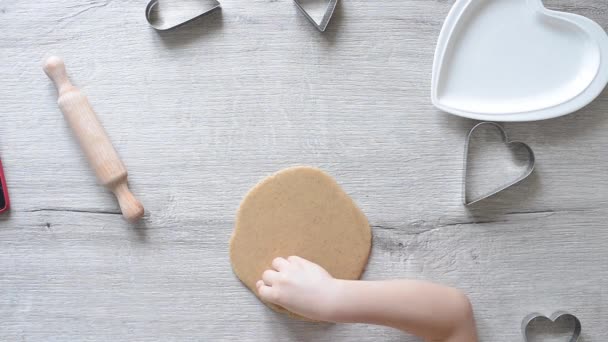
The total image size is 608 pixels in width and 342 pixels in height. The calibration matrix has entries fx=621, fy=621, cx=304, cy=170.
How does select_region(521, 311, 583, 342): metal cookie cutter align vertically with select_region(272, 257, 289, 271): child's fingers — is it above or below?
below

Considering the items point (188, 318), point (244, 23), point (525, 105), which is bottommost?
point (188, 318)

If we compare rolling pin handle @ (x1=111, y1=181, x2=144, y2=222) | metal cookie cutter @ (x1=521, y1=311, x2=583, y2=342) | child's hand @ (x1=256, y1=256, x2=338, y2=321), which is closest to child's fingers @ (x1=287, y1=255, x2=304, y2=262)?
child's hand @ (x1=256, y1=256, x2=338, y2=321)

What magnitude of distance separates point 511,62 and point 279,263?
1.23ft

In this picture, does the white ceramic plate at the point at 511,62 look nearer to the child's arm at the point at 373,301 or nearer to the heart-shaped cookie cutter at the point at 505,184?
the heart-shaped cookie cutter at the point at 505,184

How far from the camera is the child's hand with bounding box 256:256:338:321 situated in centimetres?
69

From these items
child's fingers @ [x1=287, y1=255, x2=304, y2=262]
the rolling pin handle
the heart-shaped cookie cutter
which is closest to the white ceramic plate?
the heart-shaped cookie cutter

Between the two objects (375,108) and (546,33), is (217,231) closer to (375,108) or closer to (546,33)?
(375,108)

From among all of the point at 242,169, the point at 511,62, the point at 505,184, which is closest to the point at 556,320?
the point at 505,184

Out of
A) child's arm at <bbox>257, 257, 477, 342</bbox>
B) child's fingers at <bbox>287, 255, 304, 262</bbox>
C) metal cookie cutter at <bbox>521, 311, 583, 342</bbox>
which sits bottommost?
metal cookie cutter at <bbox>521, 311, 583, 342</bbox>

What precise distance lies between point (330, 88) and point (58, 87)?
0.33m

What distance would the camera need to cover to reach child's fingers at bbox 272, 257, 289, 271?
0.72 m

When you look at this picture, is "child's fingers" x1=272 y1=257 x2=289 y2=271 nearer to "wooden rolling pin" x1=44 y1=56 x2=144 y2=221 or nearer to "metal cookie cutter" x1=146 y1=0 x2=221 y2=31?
"wooden rolling pin" x1=44 y1=56 x2=144 y2=221

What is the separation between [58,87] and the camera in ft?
2.43

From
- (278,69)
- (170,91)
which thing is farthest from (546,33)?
(170,91)
